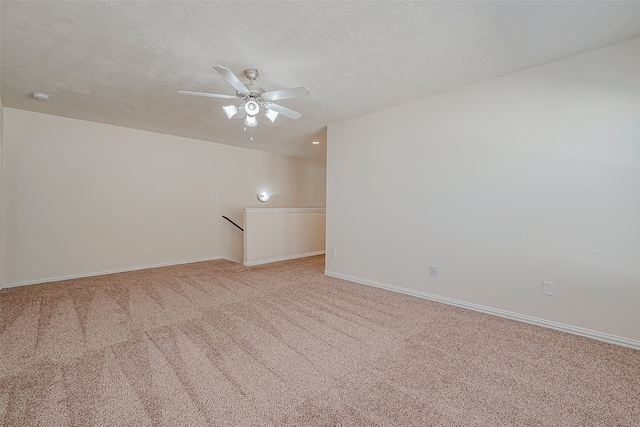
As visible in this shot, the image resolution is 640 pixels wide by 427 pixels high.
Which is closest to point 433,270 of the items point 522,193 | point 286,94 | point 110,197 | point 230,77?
point 522,193

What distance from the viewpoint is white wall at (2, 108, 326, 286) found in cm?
387

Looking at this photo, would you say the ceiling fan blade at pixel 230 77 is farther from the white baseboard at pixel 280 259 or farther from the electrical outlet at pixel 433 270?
the white baseboard at pixel 280 259

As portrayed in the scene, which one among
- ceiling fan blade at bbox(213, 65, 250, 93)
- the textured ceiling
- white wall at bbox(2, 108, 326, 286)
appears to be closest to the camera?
the textured ceiling

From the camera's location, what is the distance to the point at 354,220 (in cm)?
421

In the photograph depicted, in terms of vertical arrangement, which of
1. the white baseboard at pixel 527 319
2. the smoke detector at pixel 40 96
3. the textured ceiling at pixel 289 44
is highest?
the textured ceiling at pixel 289 44

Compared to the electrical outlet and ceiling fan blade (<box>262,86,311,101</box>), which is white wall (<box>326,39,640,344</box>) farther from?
ceiling fan blade (<box>262,86,311,101</box>)

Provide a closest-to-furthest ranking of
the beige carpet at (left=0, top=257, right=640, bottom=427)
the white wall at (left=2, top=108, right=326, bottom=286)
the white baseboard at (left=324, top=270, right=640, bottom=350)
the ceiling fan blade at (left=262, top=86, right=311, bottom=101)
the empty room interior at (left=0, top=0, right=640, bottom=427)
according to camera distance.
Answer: the beige carpet at (left=0, top=257, right=640, bottom=427) → the empty room interior at (left=0, top=0, right=640, bottom=427) → the white baseboard at (left=324, top=270, right=640, bottom=350) → the ceiling fan blade at (left=262, top=86, right=311, bottom=101) → the white wall at (left=2, top=108, right=326, bottom=286)

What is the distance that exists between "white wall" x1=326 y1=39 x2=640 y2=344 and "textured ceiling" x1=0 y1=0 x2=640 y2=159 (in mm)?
281

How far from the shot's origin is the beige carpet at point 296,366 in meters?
1.52

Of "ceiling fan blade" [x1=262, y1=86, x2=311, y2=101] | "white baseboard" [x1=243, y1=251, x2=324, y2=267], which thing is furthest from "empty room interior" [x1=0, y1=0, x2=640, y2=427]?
"white baseboard" [x1=243, y1=251, x2=324, y2=267]

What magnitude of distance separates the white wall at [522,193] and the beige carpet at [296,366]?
393mm

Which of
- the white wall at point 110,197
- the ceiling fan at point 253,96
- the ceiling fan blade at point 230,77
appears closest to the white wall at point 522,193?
the ceiling fan at point 253,96

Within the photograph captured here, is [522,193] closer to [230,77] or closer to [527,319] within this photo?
[527,319]

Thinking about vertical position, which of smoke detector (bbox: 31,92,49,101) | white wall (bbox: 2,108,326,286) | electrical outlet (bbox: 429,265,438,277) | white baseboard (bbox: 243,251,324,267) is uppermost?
smoke detector (bbox: 31,92,49,101)
